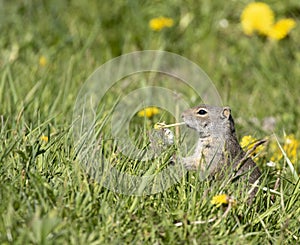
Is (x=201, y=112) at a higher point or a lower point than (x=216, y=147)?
higher

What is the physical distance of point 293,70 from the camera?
612cm

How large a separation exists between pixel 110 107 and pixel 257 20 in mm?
2179

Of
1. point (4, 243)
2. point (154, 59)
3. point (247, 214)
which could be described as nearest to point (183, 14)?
point (154, 59)

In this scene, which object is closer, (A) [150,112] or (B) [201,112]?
(B) [201,112]

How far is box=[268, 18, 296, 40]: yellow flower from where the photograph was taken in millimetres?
6500

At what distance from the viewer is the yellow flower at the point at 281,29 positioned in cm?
650

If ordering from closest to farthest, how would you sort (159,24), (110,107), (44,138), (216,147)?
(44,138) < (216,147) < (110,107) < (159,24)

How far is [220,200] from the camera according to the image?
326 centimetres

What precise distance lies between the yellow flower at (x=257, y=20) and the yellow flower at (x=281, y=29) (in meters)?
0.05

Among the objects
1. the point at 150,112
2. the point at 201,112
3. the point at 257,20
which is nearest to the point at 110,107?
the point at 150,112

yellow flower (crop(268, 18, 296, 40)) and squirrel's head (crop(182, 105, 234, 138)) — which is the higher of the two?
squirrel's head (crop(182, 105, 234, 138))

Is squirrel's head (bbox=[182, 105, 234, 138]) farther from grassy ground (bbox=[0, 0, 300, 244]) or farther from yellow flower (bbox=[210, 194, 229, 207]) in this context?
yellow flower (bbox=[210, 194, 229, 207])

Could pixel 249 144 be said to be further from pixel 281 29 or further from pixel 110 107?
pixel 281 29

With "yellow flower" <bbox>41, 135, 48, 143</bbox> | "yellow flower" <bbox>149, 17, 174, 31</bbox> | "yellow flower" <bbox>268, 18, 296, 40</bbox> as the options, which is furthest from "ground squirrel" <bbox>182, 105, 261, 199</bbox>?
"yellow flower" <bbox>268, 18, 296, 40</bbox>
